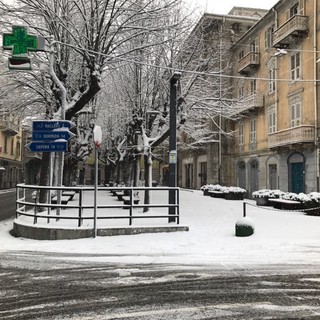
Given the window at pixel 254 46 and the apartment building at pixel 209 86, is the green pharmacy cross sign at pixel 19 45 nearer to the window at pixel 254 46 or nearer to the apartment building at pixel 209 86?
the apartment building at pixel 209 86

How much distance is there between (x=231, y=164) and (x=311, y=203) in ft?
68.2

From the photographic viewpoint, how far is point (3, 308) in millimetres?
4949

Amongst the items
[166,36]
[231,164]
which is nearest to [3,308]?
[166,36]

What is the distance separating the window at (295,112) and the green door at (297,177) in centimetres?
271

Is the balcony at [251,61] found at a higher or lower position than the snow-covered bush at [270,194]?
higher

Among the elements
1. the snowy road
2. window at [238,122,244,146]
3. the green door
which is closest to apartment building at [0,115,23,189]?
window at [238,122,244,146]

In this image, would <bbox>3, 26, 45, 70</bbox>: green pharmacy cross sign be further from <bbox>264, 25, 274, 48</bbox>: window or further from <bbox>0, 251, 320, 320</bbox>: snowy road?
<bbox>264, 25, 274, 48</bbox>: window

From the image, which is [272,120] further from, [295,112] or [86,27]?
[86,27]

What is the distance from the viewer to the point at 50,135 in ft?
38.2

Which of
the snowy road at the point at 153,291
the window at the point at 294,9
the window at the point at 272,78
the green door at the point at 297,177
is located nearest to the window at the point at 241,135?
the window at the point at 272,78

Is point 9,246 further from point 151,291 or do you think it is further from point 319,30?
point 319,30

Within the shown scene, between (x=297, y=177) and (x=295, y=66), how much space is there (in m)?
7.40

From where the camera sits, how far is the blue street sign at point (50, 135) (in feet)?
38.0

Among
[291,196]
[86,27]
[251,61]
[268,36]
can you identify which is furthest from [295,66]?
[86,27]
